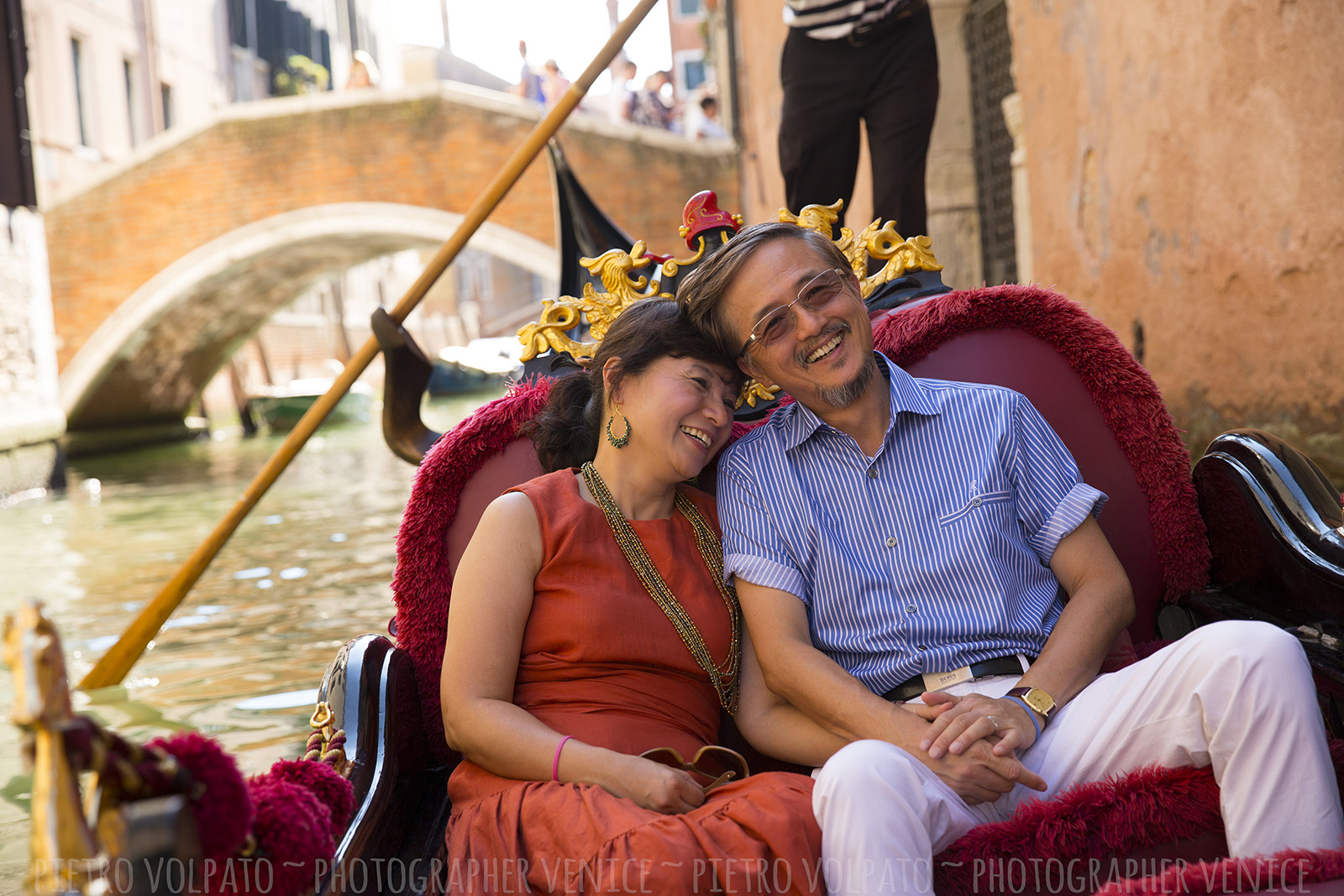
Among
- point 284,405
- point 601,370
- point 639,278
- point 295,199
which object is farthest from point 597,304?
point 284,405

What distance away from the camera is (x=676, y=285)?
5.20 ft

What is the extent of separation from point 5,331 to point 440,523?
777 centimetres

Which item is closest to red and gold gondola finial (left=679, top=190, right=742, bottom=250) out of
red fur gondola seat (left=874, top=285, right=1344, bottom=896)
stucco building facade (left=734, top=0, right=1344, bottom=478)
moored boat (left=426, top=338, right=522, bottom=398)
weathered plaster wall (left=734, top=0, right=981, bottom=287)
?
red fur gondola seat (left=874, top=285, right=1344, bottom=896)

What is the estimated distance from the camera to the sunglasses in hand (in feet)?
3.70

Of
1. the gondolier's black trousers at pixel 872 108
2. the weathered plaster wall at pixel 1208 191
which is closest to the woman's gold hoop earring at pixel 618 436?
the gondolier's black trousers at pixel 872 108

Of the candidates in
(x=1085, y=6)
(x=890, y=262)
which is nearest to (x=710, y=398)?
(x=890, y=262)

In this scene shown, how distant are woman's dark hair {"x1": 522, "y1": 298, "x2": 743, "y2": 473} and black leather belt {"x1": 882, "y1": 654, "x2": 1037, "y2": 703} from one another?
372 mm

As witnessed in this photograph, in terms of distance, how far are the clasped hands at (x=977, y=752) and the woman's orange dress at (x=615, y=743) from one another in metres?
0.12

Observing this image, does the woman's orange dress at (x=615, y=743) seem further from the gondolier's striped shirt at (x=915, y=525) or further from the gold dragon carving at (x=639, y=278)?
the gold dragon carving at (x=639, y=278)

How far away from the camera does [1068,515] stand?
1254 mm

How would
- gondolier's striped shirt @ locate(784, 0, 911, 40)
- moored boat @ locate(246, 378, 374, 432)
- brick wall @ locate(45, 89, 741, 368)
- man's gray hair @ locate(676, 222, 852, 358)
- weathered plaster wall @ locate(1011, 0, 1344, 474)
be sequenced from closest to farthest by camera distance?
man's gray hair @ locate(676, 222, 852, 358)
gondolier's striped shirt @ locate(784, 0, 911, 40)
weathered plaster wall @ locate(1011, 0, 1344, 474)
brick wall @ locate(45, 89, 741, 368)
moored boat @ locate(246, 378, 374, 432)

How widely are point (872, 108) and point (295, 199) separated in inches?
334

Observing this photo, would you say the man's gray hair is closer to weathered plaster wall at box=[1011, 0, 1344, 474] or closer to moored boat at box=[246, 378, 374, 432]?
weathered plaster wall at box=[1011, 0, 1344, 474]

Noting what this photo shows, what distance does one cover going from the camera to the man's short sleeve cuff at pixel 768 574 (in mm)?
1229
